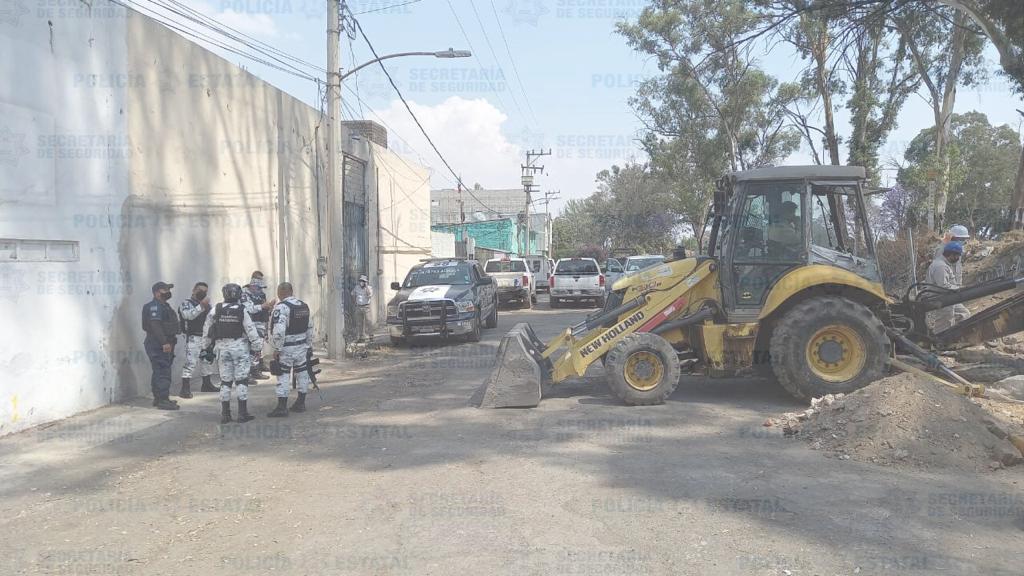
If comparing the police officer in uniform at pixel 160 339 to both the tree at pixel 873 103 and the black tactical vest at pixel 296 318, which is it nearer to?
the black tactical vest at pixel 296 318

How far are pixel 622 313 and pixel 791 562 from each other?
4574mm

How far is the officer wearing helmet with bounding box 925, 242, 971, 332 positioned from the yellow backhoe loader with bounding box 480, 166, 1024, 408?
0.56 meters

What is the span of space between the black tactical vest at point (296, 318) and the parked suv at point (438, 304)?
5.99 metres

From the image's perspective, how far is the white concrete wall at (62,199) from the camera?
7.47 m

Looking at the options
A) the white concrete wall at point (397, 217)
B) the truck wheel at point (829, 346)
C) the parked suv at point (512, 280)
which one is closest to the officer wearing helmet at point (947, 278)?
the truck wheel at point (829, 346)

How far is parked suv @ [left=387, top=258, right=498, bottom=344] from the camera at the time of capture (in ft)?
48.0

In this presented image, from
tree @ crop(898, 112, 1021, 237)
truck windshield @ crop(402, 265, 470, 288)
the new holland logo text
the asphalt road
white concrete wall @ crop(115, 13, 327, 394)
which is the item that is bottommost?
the asphalt road

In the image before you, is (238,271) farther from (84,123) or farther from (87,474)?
(87,474)

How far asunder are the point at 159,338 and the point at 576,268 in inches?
690

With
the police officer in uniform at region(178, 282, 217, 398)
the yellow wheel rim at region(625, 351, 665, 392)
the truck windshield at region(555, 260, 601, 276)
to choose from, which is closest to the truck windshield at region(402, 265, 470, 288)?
the police officer in uniform at region(178, 282, 217, 398)

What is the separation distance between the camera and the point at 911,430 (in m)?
6.18

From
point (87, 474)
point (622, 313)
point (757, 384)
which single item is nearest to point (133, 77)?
point (87, 474)

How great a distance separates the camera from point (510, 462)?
6.30m

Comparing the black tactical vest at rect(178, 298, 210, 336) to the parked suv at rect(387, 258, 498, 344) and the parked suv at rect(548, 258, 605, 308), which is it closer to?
the parked suv at rect(387, 258, 498, 344)
